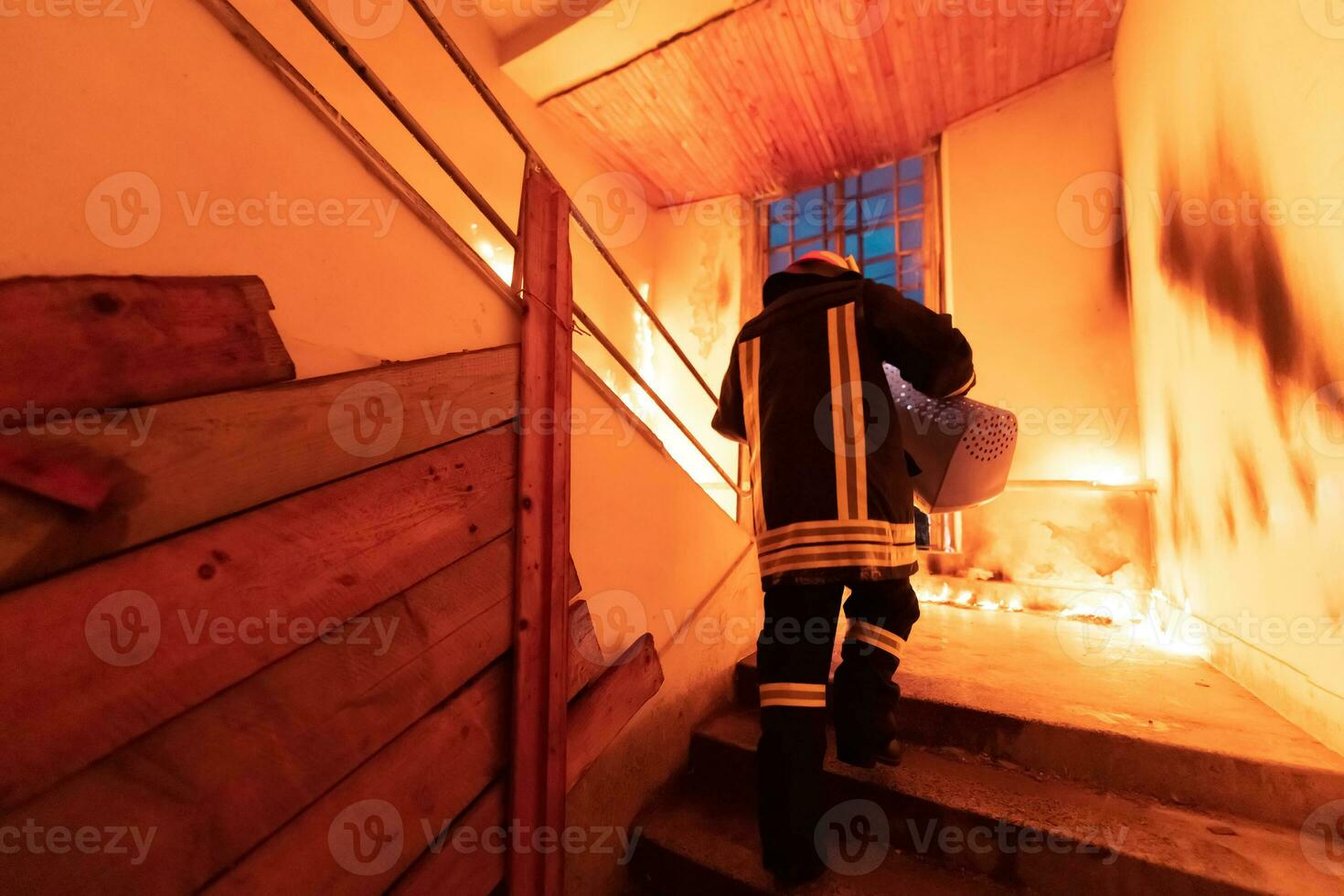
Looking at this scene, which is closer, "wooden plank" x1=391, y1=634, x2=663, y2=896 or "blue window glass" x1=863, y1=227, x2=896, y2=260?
"wooden plank" x1=391, y1=634, x2=663, y2=896

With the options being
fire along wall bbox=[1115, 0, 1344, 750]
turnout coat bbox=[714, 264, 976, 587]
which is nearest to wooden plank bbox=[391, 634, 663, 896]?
turnout coat bbox=[714, 264, 976, 587]

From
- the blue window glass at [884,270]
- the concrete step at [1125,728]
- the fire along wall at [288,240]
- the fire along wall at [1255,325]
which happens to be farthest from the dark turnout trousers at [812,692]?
the blue window glass at [884,270]

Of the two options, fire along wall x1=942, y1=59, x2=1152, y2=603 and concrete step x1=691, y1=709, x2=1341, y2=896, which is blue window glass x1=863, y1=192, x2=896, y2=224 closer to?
fire along wall x1=942, y1=59, x2=1152, y2=603

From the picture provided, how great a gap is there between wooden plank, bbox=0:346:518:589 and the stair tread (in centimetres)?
173

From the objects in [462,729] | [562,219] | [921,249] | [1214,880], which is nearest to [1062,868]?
[1214,880]

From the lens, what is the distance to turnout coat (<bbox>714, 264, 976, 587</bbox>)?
154cm

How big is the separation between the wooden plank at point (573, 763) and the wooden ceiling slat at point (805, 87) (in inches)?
161

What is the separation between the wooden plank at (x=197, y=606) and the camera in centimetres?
69

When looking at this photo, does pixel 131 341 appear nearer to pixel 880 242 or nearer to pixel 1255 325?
pixel 1255 325

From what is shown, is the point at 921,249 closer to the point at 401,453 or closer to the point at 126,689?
the point at 401,453

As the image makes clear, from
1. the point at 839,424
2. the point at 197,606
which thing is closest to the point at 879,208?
the point at 839,424

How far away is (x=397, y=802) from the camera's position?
1084 millimetres

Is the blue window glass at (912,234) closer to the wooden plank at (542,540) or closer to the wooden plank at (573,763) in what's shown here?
the wooden plank at (542,540)

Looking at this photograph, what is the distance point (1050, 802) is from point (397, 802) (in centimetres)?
168
